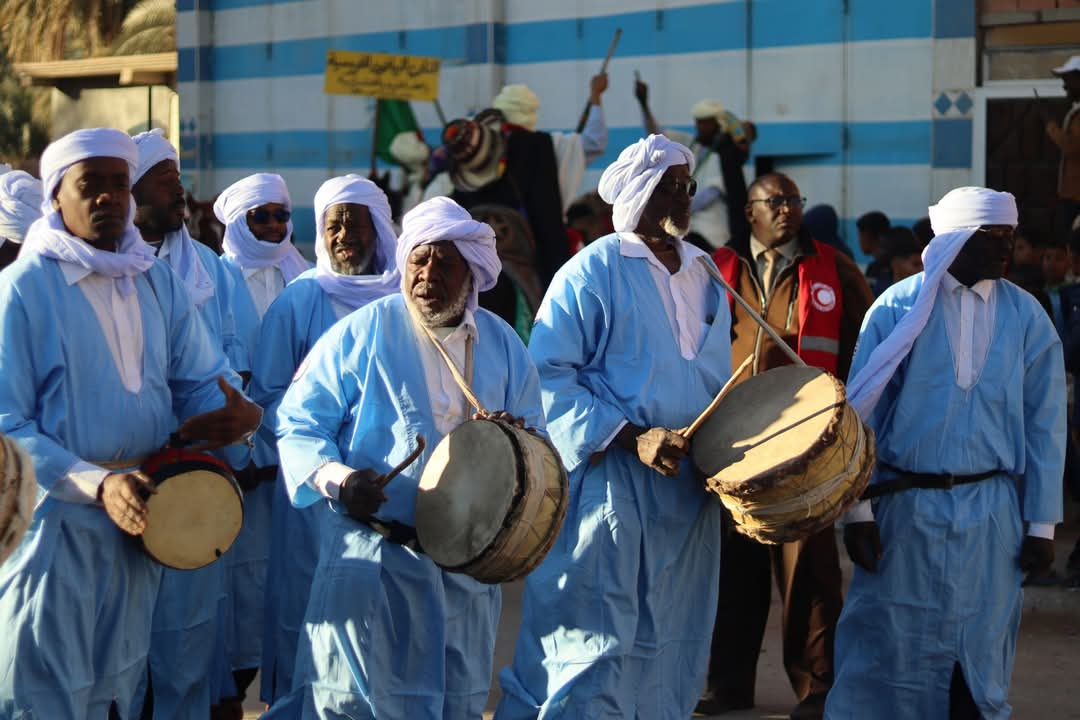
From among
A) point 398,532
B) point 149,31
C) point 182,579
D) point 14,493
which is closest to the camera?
point 14,493

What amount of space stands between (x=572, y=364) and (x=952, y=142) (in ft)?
22.3

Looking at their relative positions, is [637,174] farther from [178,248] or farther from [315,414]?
[178,248]

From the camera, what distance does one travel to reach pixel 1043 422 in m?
6.17

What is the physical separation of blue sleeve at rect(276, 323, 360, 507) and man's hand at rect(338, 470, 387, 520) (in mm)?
142

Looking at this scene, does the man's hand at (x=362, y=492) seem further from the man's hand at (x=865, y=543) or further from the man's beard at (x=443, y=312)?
the man's hand at (x=865, y=543)

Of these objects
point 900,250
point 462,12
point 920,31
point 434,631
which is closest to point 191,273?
point 434,631

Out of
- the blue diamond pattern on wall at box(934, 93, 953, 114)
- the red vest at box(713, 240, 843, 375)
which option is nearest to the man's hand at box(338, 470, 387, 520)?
the red vest at box(713, 240, 843, 375)

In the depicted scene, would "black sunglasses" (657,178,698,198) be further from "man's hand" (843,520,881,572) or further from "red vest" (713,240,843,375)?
"man's hand" (843,520,881,572)

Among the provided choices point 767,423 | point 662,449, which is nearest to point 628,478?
point 662,449

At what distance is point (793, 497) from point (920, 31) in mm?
7478

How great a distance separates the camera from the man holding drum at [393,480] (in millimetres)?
5035

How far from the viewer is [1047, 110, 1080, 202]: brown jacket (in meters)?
10.3

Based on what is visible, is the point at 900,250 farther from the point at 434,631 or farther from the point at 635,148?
the point at 434,631

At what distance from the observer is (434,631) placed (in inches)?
201
